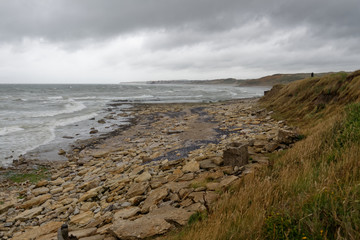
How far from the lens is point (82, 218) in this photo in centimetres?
582

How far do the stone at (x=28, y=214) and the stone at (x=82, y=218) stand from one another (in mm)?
1655

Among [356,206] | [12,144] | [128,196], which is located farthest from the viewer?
[12,144]

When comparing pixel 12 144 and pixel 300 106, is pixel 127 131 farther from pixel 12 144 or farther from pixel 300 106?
pixel 300 106

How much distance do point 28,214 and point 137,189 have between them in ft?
11.3

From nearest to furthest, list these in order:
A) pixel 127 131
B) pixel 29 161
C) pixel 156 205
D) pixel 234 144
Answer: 1. pixel 156 205
2. pixel 234 144
3. pixel 29 161
4. pixel 127 131

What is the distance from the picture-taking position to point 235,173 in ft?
19.5

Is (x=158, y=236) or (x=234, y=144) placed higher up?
(x=234, y=144)

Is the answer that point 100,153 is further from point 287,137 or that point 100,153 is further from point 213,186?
point 287,137

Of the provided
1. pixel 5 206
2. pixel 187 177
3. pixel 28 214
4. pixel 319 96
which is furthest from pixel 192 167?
pixel 319 96

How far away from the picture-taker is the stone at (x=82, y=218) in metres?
5.62

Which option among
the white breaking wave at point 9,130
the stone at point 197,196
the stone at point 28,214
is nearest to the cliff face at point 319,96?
the stone at point 197,196

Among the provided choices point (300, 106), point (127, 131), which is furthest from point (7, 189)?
point (300, 106)

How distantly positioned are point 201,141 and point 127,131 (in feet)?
27.8

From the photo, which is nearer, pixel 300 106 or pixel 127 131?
pixel 300 106
